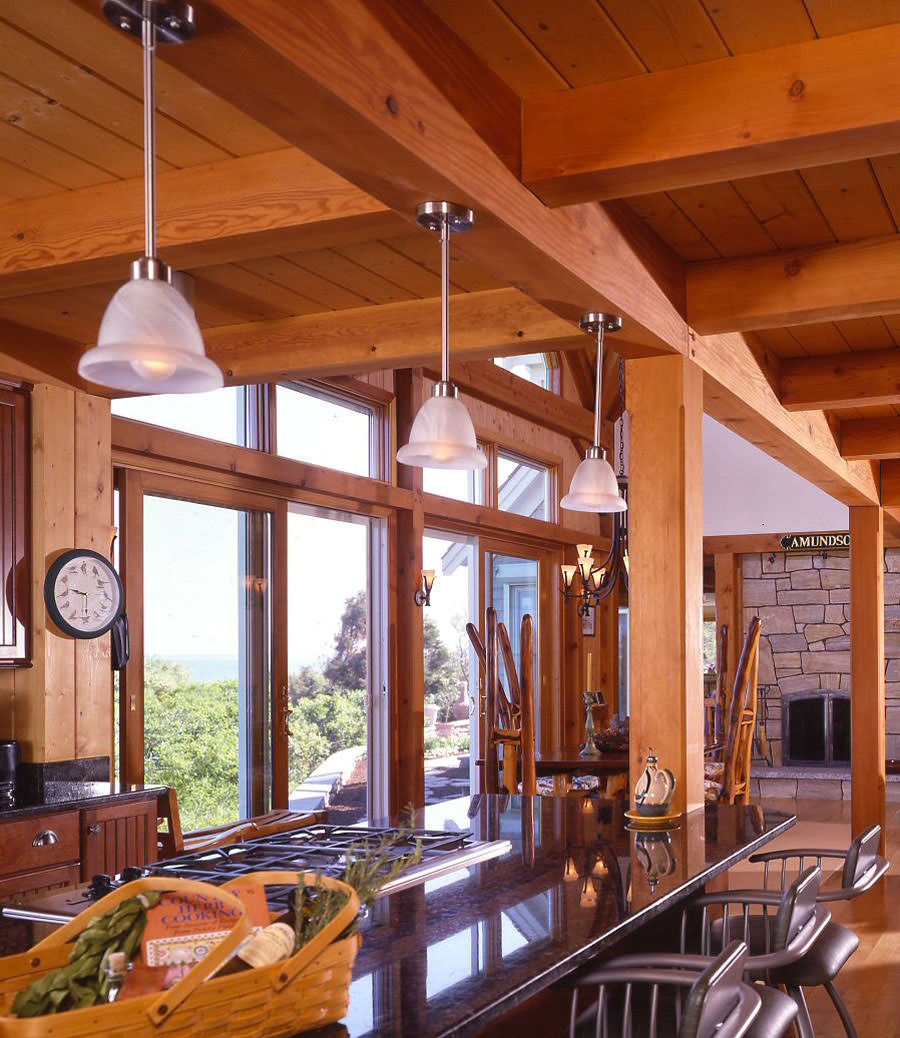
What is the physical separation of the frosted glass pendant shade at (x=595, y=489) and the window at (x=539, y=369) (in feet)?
19.8

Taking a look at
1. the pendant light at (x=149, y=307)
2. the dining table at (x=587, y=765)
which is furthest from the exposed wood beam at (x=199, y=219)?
the dining table at (x=587, y=765)

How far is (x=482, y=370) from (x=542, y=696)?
10.1 feet

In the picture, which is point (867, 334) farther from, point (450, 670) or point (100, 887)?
point (450, 670)

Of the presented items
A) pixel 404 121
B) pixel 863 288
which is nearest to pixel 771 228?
pixel 863 288

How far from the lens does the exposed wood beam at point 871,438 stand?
21.9 ft

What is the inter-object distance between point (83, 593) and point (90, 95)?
2417 mm

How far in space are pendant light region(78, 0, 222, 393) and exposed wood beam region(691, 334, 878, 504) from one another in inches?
101

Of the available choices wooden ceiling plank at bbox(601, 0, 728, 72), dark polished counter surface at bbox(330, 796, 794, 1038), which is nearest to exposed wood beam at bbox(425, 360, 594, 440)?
dark polished counter surface at bbox(330, 796, 794, 1038)

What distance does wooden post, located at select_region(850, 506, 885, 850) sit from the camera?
26.2ft

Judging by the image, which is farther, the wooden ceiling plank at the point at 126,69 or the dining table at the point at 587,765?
the dining table at the point at 587,765

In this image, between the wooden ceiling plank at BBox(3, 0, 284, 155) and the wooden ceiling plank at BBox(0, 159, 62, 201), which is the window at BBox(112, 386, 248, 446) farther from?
the wooden ceiling plank at BBox(3, 0, 284, 155)

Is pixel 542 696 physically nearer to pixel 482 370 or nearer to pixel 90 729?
pixel 482 370

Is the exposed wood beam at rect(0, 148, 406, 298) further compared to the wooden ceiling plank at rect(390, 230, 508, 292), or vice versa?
the wooden ceiling plank at rect(390, 230, 508, 292)

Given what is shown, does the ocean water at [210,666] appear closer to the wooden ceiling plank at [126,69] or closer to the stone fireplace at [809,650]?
the wooden ceiling plank at [126,69]
